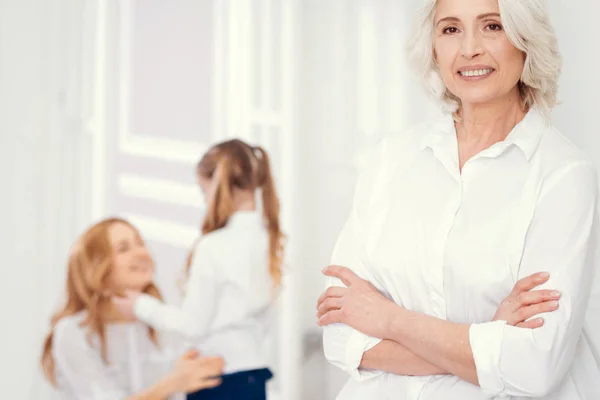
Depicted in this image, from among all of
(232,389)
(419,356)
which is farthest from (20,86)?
(419,356)

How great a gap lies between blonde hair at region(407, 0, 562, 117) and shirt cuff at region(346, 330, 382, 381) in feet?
1.68

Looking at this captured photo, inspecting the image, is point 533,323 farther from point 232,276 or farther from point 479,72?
point 232,276

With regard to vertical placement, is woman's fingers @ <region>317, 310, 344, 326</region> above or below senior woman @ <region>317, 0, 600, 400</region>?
below

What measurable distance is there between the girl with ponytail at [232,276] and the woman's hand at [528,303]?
64.7 inches

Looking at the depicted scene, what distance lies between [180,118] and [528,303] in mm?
1811

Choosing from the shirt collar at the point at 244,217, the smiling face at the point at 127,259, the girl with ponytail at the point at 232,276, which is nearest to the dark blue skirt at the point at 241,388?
the girl with ponytail at the point at 232,276

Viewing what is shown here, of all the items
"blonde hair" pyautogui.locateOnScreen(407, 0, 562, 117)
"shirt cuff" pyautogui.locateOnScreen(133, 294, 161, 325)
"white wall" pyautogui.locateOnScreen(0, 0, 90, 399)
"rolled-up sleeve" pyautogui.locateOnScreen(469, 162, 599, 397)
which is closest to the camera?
"rolled-up sleeve" pyautogui.locateOnScreen(469, 162, 599, 397)

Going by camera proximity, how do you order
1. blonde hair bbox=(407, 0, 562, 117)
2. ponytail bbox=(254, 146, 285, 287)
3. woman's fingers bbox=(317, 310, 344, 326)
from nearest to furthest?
blonde hair bbox=(407, 0, 562, 117)
woman's fingers bbox=(317, 310, 344, 326)
ponytail bbox=(254, 146, 285, 287)

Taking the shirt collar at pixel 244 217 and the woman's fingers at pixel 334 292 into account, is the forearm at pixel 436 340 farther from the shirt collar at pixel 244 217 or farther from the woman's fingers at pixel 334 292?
the shirt collar at pixel 244 217

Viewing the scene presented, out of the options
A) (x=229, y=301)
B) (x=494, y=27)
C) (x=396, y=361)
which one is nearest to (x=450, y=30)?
(x=494, y=27)

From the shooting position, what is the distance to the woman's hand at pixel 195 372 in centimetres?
267

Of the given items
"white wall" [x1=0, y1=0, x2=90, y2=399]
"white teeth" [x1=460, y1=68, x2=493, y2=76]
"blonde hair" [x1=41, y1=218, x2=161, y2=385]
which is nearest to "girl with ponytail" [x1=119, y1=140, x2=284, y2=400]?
"blonde hair" [x1=41, y1=218, x2=161, y2=385]

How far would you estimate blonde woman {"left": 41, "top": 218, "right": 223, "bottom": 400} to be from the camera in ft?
8.33

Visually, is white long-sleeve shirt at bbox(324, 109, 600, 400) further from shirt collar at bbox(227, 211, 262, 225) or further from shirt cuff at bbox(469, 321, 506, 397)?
shirt collar at bbox(227, 211, 262, 225)
